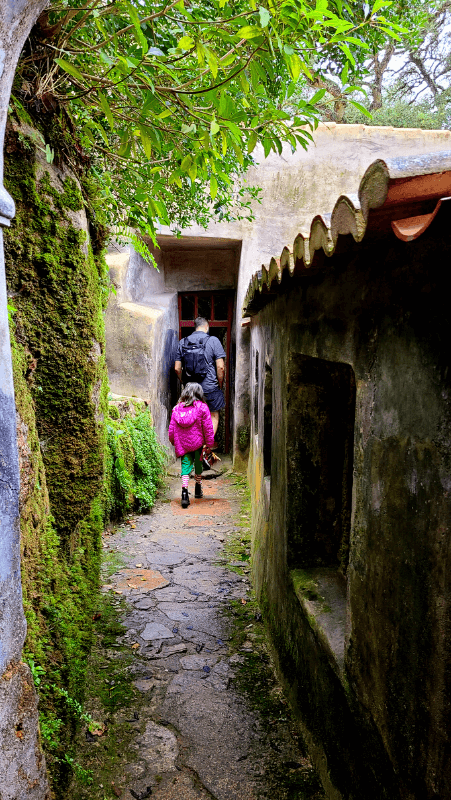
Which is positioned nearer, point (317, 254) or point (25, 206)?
point (317, 254)

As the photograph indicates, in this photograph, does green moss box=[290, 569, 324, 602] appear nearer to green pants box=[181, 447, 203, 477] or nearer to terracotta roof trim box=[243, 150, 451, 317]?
terracotta roof trim box=[243, 150, 451, 317]

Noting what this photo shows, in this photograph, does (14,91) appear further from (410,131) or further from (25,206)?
(410,131)

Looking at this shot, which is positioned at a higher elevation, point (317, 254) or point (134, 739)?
point (317, 254)

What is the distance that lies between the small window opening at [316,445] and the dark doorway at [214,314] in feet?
26.9

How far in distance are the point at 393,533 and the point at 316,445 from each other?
1.51m

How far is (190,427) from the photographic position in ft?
26.2

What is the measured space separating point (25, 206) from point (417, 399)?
2132mm

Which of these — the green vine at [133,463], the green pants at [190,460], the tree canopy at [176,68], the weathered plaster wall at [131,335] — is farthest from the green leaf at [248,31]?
the weathered plaster wall at [131,335]

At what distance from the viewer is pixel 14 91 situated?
239cm

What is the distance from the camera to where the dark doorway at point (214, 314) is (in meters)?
11.2

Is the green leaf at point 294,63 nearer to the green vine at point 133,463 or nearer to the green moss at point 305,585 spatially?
the green moss at point 305,585

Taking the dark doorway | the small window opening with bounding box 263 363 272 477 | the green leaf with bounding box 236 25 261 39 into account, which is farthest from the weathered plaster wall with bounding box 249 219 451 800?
the dark doorway

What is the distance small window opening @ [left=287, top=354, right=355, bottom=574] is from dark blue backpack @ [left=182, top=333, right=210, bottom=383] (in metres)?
6.81

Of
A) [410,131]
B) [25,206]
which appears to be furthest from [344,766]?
[410,131]
